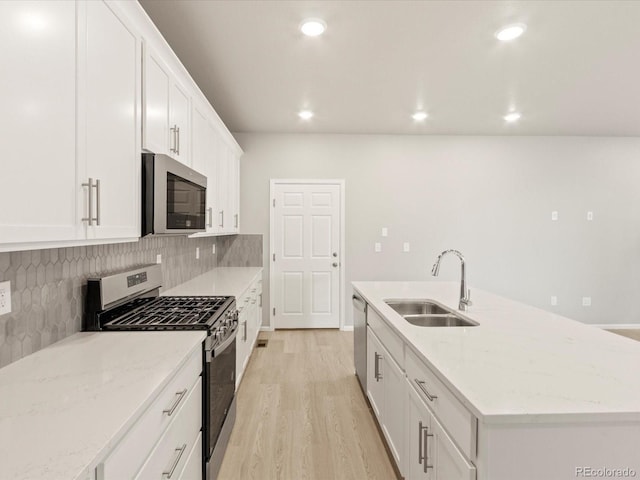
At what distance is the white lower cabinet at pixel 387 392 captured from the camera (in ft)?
6.19

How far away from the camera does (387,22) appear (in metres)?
2.33

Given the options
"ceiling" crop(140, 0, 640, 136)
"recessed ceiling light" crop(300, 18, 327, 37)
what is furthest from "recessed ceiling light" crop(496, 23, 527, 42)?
"recessed ceiling light" crop(300, 18, 327, 37)

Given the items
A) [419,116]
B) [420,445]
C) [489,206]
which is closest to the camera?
[420,445]

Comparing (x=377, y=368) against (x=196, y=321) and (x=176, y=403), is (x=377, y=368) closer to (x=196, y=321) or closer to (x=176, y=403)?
(x=196, y=321)

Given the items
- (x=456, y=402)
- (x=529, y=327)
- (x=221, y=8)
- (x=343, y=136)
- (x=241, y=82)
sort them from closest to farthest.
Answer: (x=456, y=402) → (x=529, y=327) → (x=221, y=8) → (x=241, y=82) → (x=343, y=136)

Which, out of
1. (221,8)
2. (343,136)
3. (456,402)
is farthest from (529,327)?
(343,136)

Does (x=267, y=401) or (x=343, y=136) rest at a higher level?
(x=343, y=136)

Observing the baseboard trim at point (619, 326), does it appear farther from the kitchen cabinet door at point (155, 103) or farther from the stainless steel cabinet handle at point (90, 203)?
the stainless steel cabinet handle at point (90, 203)

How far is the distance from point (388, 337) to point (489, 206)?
369 cm

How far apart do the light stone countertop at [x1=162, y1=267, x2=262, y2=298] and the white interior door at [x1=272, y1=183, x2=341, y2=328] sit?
709 mm

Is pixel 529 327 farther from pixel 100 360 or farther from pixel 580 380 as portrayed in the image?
pixel 100 360

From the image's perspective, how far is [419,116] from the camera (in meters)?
4.23

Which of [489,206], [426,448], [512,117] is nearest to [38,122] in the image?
[426,448]

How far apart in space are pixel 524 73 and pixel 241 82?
2.37 m
